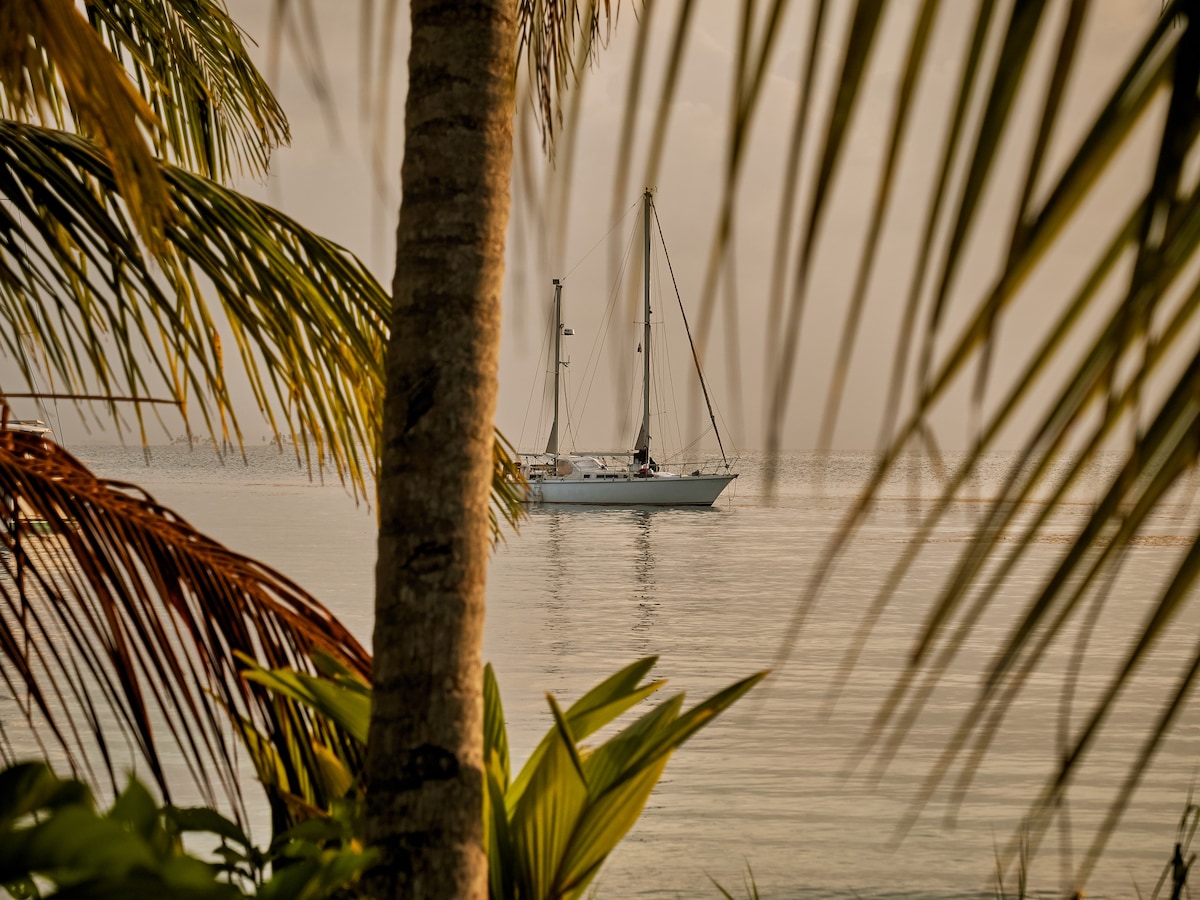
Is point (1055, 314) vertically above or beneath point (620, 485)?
above

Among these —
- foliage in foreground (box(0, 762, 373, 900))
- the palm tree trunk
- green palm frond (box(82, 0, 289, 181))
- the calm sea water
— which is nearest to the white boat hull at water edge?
the calm sea water

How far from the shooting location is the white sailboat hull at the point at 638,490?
43.8 meters

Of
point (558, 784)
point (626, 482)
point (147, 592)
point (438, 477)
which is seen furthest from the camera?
point (626, 482)

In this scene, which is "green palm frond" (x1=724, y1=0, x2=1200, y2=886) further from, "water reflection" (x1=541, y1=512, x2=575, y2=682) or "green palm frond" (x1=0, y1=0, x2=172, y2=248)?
"water reflection" (x1=541, y1=512, x2=575, y2=682)

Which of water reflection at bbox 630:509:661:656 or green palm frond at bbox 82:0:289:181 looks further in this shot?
water reflection at bbox 630:509:661:656

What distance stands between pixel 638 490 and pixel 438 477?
42985mm

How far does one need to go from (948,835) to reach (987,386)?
717 centimetres

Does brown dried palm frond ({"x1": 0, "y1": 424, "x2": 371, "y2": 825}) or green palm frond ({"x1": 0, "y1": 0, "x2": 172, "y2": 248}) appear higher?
green palm frond ({"x1": 0, "y1": 0, "x2": 172, "y2": 248})

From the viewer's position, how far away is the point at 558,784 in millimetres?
2137

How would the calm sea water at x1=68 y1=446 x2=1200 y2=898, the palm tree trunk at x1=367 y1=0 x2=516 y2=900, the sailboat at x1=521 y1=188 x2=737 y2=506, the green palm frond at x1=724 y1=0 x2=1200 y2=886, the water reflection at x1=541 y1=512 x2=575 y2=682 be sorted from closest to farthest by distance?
the green palm frond at x1=724 y1=0 x2=1200 y2=886
the palm tree trunk at x1=367 y1=0 x2=516 y2=900
the calm sea water at x1=68 y1=446 x2=1200 y2=898
the water reflection at x1=541 y1=512 x2=575 y2=682
the sailboat at x1=521 y1=188 x2=737 y2=506

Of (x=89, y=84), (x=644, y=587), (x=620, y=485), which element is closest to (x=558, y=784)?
(x=89, y=84)

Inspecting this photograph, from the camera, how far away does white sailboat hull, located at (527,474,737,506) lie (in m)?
43.8

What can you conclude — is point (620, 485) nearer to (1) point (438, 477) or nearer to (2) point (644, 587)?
(2) point (644, 587)

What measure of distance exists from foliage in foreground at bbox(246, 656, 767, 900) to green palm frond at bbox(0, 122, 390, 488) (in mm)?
436
